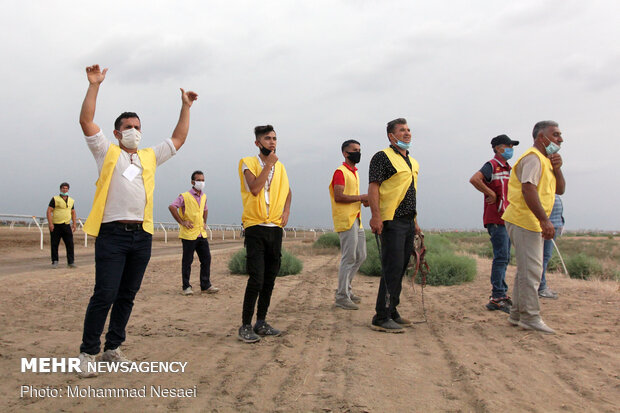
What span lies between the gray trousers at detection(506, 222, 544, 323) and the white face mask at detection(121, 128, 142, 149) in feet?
12.1

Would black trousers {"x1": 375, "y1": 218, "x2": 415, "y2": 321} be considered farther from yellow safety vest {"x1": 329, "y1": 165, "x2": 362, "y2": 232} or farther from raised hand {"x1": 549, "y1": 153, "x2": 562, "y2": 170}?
raised hand {"x1": 549, "y1": 153, "x2": 562, "y2": 170}

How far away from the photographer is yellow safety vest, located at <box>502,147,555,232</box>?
4.63 metres

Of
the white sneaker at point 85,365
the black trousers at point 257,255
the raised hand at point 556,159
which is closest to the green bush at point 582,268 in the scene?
the raised hand at point 556,159

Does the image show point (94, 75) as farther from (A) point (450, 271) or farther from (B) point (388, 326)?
(A) point (450, 271)

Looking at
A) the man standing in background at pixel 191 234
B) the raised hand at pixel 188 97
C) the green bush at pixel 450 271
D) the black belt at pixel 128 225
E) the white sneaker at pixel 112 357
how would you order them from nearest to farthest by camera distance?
the black belt at pixel 128 225 → the white sneaker at pixel 112 357 → the raised hand at pixel 188 97 → the man standing in background at pixel 191 234 → the green bush at pixel 450 271

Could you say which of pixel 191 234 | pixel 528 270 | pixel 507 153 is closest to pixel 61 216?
pixel 191 234

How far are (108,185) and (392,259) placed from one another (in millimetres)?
2737

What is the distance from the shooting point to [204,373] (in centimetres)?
333

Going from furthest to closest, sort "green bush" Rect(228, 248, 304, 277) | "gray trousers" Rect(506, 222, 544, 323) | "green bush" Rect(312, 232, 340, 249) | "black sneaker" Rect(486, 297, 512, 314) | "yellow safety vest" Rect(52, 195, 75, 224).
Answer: "green bush" Rect(312, 232, 340, 249)
"yellow safety vest" Rect(52, 195, 75, 224)
"green bush" Rect(228, 248, 304, 277)
"black sneaker" Rect(486, 297, 512, 314)
"gray trousers" Rect(506, 222, 544, 323)

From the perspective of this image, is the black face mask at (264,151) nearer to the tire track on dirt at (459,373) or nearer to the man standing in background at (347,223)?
the man standing in background at (347,223)

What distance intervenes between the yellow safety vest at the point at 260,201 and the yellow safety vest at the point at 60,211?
788 cm

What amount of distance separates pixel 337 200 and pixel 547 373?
10.7 feet

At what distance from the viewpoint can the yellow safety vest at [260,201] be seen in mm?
4383

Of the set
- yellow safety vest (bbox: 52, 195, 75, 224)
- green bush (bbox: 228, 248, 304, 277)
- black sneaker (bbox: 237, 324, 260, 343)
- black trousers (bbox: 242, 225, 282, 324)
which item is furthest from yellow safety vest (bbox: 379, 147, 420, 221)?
yellow safety vest (bbox: 52, 195, 75, 224)
